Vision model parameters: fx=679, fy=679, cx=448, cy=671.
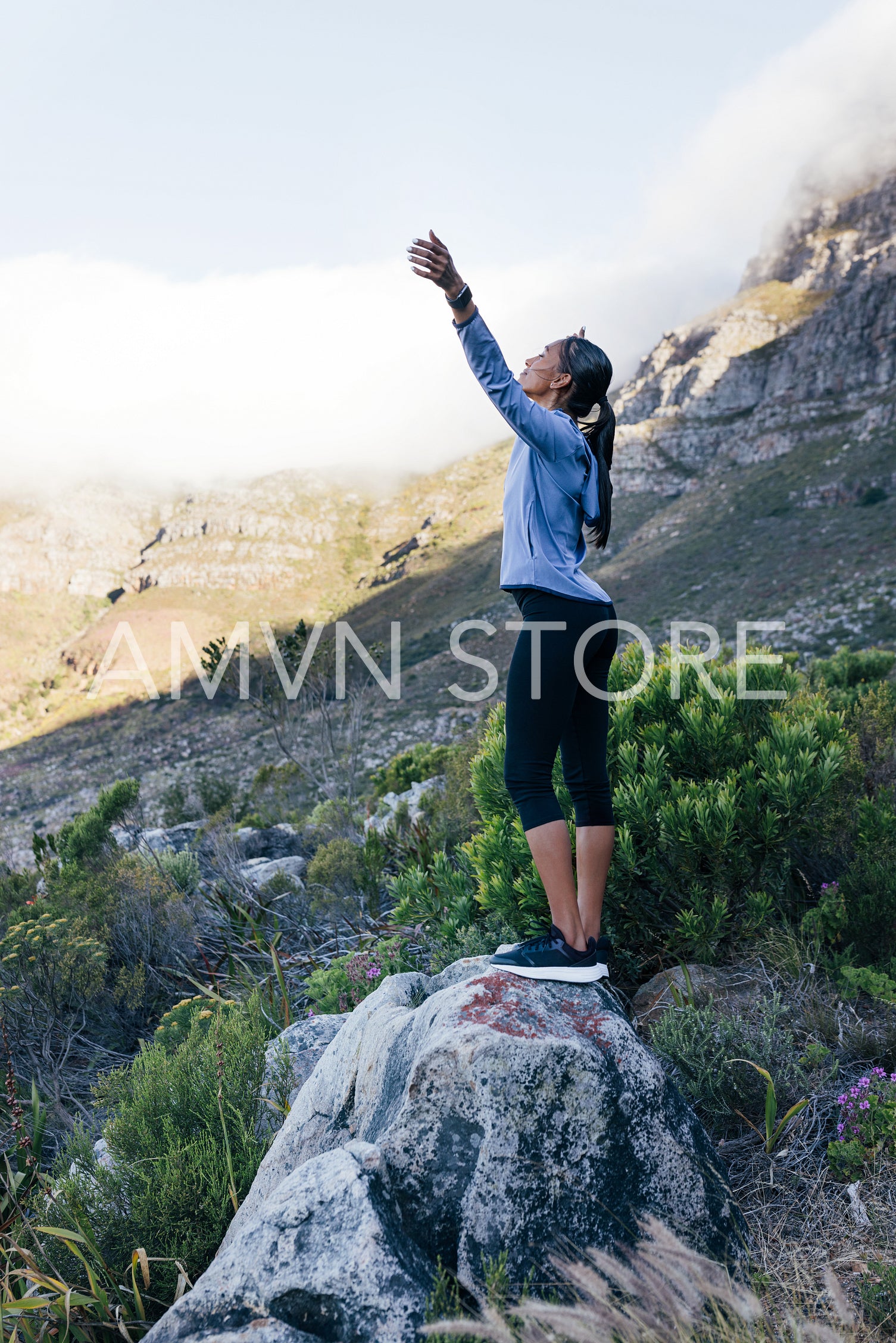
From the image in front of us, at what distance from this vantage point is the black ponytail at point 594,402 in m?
2.29

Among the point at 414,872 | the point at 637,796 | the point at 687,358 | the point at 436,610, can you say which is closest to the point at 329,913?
the point at 414,872

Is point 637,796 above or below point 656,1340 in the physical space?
above

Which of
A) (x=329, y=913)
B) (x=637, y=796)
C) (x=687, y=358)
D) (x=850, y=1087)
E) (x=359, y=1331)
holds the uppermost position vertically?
(x=687, y=358)

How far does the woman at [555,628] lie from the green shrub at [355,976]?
129cm

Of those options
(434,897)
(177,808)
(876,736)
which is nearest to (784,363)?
(177,808)

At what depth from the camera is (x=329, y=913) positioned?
16.0ft

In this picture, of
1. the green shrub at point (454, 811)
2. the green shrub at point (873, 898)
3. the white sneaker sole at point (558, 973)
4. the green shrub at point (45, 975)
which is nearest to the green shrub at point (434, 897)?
the green shrub at point (454, 811)

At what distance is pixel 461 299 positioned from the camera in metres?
1.99

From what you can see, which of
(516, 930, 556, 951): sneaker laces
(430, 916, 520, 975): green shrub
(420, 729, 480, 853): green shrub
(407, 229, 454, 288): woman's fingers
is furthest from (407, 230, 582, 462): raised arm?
(420, 729, 480, 853): green shrub

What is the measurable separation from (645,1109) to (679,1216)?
0.73 ft

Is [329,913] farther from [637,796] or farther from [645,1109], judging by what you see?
[645,1109]

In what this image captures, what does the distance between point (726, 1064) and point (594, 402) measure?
87.1 inches

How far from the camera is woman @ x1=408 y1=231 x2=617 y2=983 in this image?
2055mm

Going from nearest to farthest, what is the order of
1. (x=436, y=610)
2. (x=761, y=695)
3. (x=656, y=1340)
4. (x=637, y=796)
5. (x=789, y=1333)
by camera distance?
(x=656, y=1340)
(x=789, y=1333)
(x=637, y=796)
(x=761, y=695)
(x=436, y=610)
